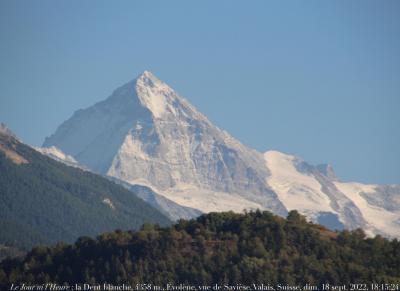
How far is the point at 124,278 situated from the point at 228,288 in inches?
636

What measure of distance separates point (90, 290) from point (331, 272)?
117 feet

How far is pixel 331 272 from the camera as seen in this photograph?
200 m

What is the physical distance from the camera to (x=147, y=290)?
193125 mm

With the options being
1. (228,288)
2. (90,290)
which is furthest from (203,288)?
(90,290)

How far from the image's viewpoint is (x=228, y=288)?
636ft

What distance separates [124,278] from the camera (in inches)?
7844

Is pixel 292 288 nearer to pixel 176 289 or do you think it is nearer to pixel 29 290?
pixel 176 289

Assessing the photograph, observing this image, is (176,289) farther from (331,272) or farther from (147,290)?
(331,272)

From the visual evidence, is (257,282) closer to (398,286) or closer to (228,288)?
(228,288)

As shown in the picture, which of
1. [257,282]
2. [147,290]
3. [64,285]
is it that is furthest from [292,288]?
[64,285]

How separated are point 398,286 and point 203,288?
27.8m

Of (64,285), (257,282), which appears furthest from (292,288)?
(64,285)

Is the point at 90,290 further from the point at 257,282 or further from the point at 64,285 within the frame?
the point at 257,282

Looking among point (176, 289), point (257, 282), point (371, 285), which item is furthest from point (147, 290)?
point (371, 285)
